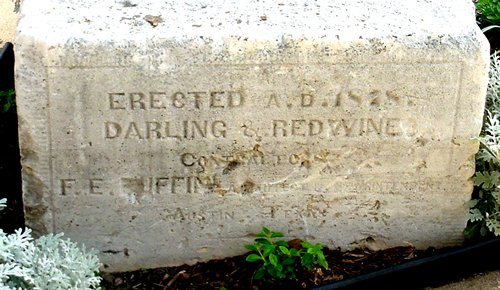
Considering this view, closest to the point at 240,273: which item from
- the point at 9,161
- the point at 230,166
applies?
the point at 230,166

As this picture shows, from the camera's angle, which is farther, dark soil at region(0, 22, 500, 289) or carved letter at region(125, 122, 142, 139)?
dark soil at region(0, 22, 500, 289)

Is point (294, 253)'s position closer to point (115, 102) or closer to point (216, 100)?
point (216, 100)

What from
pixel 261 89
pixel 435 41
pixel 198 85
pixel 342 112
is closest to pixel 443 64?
pixel 435 41

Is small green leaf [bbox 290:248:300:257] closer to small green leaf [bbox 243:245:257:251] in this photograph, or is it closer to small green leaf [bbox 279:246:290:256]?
small green leaf [bbox 279:246:290:256]

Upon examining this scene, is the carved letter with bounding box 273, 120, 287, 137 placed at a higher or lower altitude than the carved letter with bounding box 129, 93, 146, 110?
lower

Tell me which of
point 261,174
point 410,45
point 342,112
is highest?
point 410,45

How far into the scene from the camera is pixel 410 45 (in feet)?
10.4

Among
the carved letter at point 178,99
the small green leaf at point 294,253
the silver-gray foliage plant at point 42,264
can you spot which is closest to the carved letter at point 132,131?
the carved letter at point 178,99

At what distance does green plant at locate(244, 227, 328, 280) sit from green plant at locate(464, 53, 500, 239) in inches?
25.1

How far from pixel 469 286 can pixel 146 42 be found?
59.5 inches

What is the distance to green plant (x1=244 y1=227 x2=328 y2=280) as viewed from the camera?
129 inches

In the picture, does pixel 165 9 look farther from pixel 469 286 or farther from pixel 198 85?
pixel 469 286

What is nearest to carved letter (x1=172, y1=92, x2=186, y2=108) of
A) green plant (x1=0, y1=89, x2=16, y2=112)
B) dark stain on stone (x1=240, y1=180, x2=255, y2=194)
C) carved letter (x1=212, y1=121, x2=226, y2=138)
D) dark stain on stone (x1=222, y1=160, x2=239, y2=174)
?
carved letter (x1=212, y1=121, x2=226, y2=138)

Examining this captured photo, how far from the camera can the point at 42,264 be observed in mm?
2947
